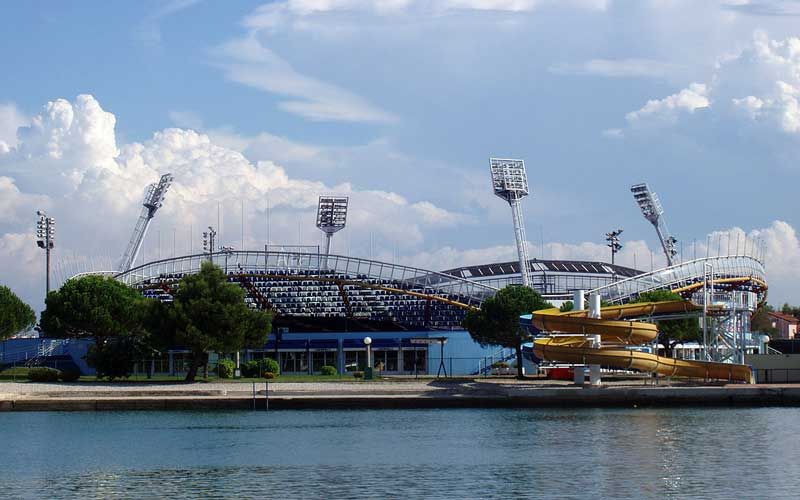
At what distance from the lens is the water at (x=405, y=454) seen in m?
43.4

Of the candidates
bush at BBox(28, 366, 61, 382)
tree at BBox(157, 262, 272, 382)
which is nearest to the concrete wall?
tree at BBox(157, 262, 272, 382)

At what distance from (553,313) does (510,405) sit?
28.3ft

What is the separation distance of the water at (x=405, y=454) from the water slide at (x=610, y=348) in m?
5.81

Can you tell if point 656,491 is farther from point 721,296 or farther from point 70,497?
point 721,296

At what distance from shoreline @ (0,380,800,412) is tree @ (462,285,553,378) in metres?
16.8

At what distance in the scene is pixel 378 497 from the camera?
41031 mm

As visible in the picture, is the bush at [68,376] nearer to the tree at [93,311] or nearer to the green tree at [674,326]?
the tree at [93,311]

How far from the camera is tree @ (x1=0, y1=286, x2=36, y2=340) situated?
346 feet

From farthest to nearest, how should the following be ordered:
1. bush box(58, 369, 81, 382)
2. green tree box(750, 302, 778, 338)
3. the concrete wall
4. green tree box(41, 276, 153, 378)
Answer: green tree box(750, 302, 778, 338) < green tree box(41, 276, 153, 378) < bush box(58, 369, 81, 382) < the concrete wall

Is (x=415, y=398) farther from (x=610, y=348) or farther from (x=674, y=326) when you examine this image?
(x=674, y=326)

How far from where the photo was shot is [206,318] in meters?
88.7

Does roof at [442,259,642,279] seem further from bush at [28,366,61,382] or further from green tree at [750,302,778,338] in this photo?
bush at [28,366,61,382]

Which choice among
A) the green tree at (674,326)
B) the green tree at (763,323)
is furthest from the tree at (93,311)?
the green tree at (763,323)

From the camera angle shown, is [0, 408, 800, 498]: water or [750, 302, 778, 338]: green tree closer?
[0, 408, 800, 498]: water
